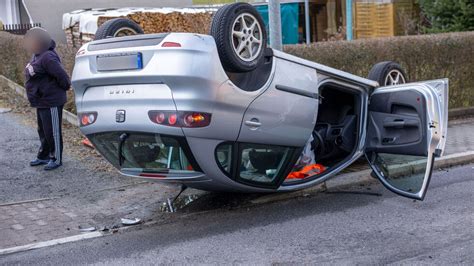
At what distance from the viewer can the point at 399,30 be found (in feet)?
63.3

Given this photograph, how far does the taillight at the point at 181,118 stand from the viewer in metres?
5.50

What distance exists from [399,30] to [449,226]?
551 inches

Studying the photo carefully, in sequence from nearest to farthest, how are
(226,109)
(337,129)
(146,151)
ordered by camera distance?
(226,109) < (146,151) < (337,129)

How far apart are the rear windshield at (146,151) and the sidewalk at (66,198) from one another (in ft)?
2.39

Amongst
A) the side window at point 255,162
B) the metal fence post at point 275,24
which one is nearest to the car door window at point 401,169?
the side window at point 255,162

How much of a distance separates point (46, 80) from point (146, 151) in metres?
2.95

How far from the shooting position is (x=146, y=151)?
6043mm

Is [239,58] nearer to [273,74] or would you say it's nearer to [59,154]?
[273,74]

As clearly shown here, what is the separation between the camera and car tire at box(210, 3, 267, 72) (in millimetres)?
5695

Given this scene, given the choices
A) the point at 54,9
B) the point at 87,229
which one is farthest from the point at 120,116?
the point at 54,9

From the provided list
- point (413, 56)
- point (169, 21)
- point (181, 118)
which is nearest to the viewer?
point (181, 118)

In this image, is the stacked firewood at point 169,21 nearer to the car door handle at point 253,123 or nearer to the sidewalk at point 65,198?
the sidewalk at point 65,198

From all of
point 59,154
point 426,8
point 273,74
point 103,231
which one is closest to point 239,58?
point 273,74

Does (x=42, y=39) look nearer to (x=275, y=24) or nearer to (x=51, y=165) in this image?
(x=51, y=165)
